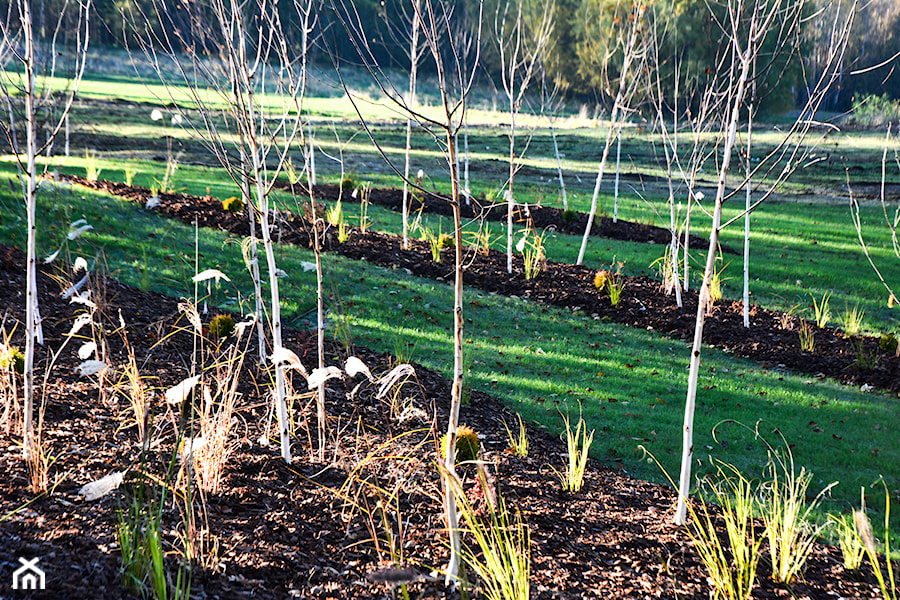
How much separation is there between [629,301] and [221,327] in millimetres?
4658

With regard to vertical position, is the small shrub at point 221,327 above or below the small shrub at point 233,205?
below

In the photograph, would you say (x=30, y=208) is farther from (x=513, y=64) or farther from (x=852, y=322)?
(x=852, y=322)

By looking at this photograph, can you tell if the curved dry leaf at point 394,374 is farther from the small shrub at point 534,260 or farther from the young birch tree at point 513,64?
the small shrub at point 534,260

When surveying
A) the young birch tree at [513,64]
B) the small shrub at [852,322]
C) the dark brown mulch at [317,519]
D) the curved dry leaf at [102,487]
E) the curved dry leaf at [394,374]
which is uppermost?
the young birch tree at [513,64]

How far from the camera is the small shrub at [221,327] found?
17.3ft

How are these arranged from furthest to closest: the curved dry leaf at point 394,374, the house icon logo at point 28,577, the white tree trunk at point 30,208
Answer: the white tree trunk at point 30,208
the curved dry leaf at point 394,374
the house icon logo at point 28,577

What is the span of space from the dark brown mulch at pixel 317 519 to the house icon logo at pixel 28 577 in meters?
0.03

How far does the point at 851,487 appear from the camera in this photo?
413 cm

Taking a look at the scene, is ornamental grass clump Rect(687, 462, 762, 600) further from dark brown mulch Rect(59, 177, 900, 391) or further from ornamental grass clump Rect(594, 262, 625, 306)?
ornamental grass clump Rect(594, 262, 625, 306)

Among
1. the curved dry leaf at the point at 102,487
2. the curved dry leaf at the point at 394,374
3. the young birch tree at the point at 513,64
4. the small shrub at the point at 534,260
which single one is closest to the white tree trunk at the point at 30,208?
the curved dry leaf at the point at 102,487

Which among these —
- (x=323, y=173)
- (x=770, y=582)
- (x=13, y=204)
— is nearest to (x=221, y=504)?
(x=770, y=582)

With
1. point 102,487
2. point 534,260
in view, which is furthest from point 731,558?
point 534,260

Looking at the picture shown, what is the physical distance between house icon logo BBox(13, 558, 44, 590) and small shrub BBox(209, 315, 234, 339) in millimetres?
3248

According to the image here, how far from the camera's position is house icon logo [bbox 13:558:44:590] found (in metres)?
1.97
